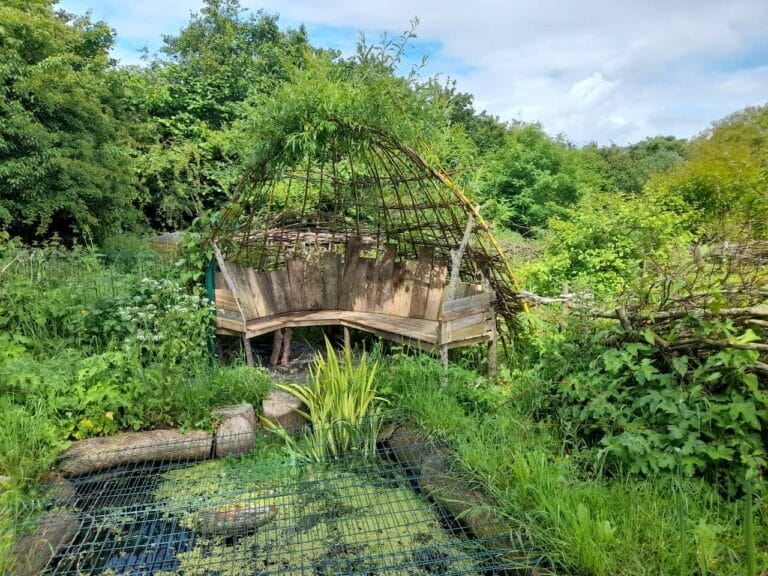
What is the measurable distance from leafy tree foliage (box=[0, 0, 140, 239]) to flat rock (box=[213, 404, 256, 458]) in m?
4.21

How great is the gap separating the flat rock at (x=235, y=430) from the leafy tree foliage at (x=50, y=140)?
421cm

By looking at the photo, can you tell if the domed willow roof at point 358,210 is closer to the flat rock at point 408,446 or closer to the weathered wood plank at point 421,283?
the weathered wood plank at point 421,283

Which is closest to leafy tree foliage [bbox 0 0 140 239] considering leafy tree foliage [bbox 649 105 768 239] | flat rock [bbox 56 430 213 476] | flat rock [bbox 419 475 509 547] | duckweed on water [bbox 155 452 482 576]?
flat rock [bbox 56 430 213 476]

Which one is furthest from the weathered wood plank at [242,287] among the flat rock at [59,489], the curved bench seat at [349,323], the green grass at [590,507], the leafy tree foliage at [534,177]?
the leafy tree foliage at [534,177]

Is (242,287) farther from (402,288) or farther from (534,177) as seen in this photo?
(534,177)

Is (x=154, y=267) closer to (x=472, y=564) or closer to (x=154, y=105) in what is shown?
(x=472, y=564)

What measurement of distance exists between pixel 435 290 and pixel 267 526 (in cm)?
267

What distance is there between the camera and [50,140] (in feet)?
18.6

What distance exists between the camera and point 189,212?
916 centimetres

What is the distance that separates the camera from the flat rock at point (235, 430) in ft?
9.58

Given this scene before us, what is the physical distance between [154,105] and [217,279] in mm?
7208

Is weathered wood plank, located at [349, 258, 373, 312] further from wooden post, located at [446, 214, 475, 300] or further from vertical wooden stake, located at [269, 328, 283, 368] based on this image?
A: wooden post, located at [446, 214, 475, 300]

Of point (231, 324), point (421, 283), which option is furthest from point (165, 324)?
point (421, 283)

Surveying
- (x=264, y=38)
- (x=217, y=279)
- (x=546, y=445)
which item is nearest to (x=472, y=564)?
(x=546, y=445)
